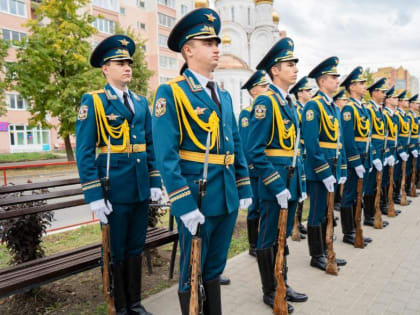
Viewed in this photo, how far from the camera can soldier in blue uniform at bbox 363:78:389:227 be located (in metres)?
6.40

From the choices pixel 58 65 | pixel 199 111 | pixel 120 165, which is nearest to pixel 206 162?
pixel 199 111

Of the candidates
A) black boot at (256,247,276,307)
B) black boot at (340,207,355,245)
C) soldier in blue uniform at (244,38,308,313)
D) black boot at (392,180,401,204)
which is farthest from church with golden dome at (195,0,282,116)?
black boot at (256,247,276,307)

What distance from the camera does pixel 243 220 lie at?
7.50m

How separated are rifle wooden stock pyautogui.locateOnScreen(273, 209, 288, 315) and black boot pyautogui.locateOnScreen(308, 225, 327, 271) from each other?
1298mm

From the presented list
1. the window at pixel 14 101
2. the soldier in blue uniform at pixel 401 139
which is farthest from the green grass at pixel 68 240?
the window at pixel 14 101

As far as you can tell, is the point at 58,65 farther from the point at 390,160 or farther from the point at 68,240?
the point at 390,160

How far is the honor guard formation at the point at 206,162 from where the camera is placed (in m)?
2.62

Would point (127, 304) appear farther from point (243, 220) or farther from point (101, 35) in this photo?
point (101, 35)

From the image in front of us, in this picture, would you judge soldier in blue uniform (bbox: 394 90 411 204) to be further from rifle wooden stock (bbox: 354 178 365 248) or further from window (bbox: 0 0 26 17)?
window (bbox: 0 0 26 17)

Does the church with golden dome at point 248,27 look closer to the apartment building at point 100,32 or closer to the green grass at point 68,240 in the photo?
the apartment building at point 100,32

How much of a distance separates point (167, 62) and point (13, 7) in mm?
16465

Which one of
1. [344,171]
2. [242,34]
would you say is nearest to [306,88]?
[344,171]

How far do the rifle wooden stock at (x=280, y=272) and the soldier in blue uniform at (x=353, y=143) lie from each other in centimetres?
245

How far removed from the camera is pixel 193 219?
246 cm
